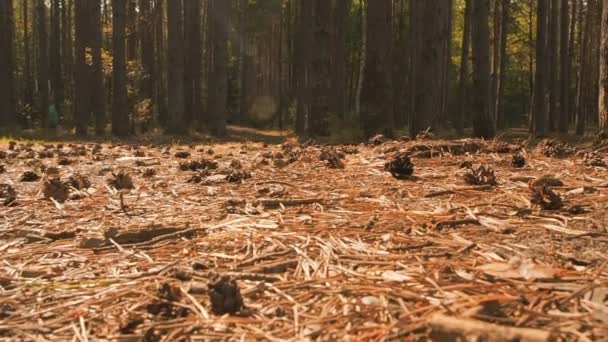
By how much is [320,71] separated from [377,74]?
2316 mm

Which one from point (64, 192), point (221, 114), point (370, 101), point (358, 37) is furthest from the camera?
point (358, 37)

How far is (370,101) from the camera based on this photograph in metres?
10.6

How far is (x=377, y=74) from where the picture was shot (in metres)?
10.6

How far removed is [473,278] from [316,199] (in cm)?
174

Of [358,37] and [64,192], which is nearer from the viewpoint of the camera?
[64,192]

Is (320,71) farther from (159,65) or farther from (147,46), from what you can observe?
(159,65)

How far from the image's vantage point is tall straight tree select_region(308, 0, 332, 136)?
1249 centimetres

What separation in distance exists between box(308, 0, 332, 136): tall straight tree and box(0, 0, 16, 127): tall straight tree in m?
13.9

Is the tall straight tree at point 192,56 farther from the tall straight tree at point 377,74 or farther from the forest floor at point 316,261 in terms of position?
the forest floor at point 316,261

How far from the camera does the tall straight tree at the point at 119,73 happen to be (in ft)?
55.0

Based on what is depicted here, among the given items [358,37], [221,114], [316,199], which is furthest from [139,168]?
[358,37]

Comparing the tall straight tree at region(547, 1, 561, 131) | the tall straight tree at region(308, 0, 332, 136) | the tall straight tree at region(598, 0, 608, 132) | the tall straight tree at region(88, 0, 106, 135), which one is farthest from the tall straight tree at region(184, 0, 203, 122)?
the tall straight tree at region(598, 0, 608, 132)

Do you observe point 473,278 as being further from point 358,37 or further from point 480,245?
point 358,37

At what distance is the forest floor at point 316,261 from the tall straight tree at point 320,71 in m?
8.45
